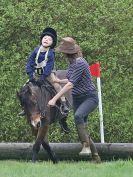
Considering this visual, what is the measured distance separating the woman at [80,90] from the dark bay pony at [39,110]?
264mm

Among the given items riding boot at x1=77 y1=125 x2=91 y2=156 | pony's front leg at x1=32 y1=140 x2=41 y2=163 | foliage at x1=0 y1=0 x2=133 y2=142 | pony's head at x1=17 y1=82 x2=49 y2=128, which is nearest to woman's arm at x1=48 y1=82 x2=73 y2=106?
pony's head at x1=17 y1=82 x2=49 y2=128

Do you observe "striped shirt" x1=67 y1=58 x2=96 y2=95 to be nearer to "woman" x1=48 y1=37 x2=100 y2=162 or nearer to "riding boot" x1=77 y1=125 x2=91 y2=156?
"woman" x1=48 y1=37 x2=100 y2=162

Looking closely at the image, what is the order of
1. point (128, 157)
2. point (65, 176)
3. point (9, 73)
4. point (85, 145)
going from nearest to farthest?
point (65, 176) < point (85, 145) < point (128, 157) < point (9, 73)

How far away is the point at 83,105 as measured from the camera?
9531 mm

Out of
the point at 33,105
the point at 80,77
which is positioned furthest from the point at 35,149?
the point at 80,77

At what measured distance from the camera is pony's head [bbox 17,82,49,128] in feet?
30.7

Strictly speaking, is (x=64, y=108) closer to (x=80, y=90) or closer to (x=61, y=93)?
(x=80, y=90)

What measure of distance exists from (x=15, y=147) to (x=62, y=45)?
2.10 meters

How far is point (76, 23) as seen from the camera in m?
14.0

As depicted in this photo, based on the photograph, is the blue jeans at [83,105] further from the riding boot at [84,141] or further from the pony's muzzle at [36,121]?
the pony's muzzle at [36,121]

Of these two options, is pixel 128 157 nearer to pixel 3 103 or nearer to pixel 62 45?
pixel 62 45

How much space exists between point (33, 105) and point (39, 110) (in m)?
0.12

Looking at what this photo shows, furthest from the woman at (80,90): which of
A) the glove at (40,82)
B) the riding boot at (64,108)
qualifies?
the glove at (40,82)

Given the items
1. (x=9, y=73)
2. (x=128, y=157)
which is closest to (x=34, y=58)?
(x=128, y=157)
